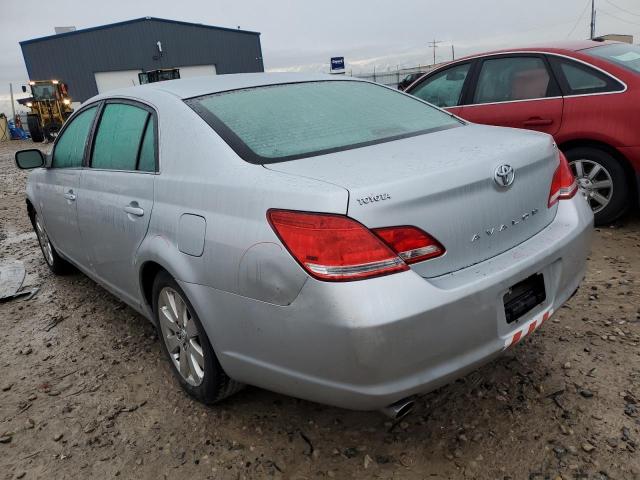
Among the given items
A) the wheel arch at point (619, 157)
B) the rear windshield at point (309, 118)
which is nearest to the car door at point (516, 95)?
the wheel arch at point (619, 157)

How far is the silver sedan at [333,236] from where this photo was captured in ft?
5.25

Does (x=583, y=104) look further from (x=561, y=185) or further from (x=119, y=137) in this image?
(x=119, y=137)

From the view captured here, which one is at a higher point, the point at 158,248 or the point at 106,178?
the point at 106,178

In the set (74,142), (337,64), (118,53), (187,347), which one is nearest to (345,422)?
(187,347)

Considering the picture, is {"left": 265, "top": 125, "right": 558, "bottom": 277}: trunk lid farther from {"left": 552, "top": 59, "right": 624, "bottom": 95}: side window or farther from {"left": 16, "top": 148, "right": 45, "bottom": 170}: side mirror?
{"left": 16, "top": 148, "right": 45, "bottom": 170}: side mirror

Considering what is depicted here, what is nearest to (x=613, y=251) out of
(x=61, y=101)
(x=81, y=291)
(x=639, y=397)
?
(x=639, y=397)

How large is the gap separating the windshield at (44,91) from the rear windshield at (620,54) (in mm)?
23928

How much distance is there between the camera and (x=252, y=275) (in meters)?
1.75

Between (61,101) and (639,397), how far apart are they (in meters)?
25.5

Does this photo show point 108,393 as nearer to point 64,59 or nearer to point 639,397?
point 639,397

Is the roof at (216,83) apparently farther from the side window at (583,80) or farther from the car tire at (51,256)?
the side window at (583,80)

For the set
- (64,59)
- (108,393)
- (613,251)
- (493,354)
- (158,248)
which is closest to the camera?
(493,354)

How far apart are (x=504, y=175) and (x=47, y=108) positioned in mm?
25058

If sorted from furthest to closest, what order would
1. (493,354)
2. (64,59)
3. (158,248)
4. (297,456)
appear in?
(64,59)
(158,248)
(297,456)
(493,354)
